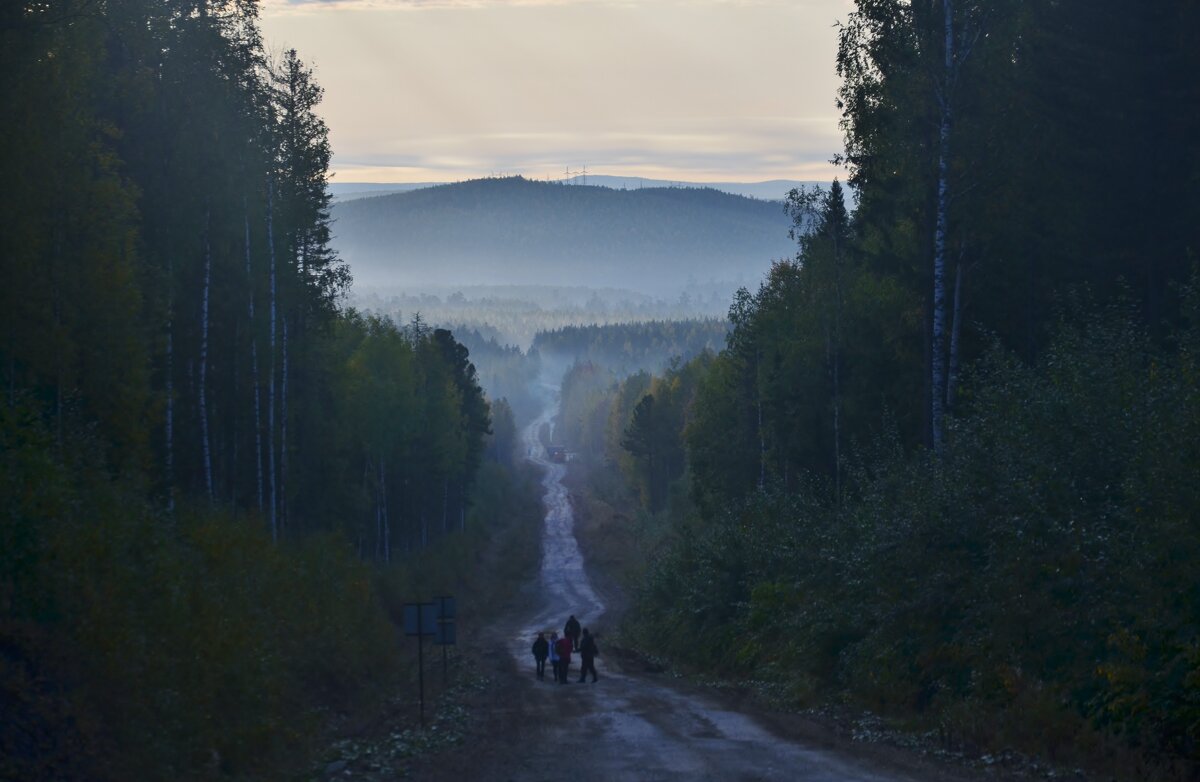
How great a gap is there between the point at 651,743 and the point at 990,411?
348 inches

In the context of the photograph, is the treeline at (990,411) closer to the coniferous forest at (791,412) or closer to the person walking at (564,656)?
the coniferous forest at (791,412)

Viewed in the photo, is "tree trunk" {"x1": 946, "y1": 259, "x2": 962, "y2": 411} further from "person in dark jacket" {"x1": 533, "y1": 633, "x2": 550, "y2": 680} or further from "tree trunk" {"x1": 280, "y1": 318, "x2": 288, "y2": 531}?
"tree trunk" {"x1": 280, "y1": 318, "x2": 288, "y2": 531}

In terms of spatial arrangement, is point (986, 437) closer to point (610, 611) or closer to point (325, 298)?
point (325, 298)

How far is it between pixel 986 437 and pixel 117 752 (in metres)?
14.6

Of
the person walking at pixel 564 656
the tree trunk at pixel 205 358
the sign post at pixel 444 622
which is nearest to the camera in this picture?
the sign post at pixel 444 622

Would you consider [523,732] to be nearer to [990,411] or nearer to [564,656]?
[990,411]

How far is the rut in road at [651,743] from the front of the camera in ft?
48.5

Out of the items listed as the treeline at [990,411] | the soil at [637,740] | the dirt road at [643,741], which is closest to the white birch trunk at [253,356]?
the soil at [637,740]

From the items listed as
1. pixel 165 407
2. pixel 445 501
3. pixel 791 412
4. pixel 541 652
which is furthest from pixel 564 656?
pixel 445 501

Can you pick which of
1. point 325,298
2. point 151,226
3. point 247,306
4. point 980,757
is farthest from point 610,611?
point 980,757

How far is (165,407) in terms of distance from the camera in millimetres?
28234

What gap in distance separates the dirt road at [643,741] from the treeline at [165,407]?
352cm

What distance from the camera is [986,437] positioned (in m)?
21.2

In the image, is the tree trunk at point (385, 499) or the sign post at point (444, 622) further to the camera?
the tree trunk at point (385, 499)
